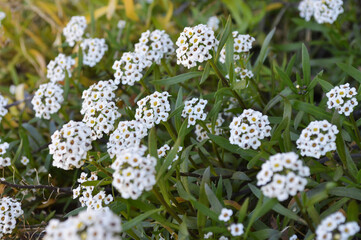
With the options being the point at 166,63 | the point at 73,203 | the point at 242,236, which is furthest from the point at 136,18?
the point at 242,236

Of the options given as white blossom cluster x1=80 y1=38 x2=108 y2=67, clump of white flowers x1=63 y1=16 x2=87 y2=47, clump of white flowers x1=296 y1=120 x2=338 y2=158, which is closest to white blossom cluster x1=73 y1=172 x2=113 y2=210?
clump of white flowers x1=296 y1=120 x2=338 y2=158

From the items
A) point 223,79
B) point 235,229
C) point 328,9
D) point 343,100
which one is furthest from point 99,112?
point 328,9

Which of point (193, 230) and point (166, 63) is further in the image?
point (166, 63)

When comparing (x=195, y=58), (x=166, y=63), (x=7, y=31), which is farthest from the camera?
(x=7, y=31)

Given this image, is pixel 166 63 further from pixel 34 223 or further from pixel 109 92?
pixel 34 223

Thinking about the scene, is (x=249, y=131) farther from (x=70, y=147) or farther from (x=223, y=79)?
(x=70, y=147)

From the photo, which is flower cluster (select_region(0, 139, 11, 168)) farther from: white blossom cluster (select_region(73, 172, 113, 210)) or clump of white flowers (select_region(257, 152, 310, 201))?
clump of white flowers (select_region(257, 152, 310, 201))

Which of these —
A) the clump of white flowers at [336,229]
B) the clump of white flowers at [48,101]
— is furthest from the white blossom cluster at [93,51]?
the clump of white flowers at [336,229]
